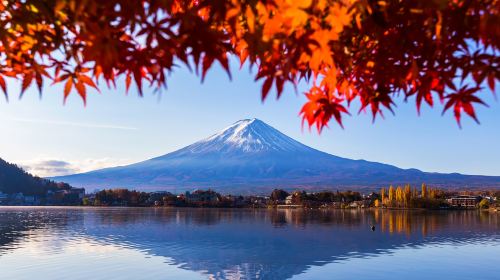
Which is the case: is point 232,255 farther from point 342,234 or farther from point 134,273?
point 342,234

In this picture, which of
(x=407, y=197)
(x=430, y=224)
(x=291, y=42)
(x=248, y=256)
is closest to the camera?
(x=291, y=42)

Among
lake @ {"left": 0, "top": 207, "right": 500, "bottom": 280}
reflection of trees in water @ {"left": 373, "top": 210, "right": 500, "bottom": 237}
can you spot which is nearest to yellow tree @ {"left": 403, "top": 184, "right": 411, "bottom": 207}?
reflection of trees in water @ {"left": 373, "top": 210, "right": 500, "bottom": 237}

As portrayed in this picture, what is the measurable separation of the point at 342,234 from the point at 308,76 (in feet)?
252

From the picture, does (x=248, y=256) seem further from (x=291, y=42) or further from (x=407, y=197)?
(x=407, y=197)

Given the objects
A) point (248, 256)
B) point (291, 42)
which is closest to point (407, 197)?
point (248, 256)

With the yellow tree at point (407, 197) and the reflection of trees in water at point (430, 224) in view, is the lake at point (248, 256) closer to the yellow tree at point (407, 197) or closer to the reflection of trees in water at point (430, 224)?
the reflection of trees in water at point (430, 224)

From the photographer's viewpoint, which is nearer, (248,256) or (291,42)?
(291,42)

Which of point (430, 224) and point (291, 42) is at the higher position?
point (291, 42)

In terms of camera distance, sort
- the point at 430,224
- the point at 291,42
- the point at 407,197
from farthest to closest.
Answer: the point at 407,197 < the point at 430,224 < the point at 291,42

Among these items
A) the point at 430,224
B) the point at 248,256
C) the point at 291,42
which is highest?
the point at 291,42

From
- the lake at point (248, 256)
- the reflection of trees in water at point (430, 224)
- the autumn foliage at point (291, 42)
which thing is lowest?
the reflection of trees in water at point (430, 224)

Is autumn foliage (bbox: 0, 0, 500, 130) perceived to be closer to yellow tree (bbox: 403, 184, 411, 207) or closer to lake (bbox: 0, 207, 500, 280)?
lake (bbox: 0, 207, 500, 280)

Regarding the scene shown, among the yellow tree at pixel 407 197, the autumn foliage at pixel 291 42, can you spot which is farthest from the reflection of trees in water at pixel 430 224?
the autumn foliage at pixel 291 42

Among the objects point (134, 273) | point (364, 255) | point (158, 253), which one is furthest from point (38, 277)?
point (364, 255)
